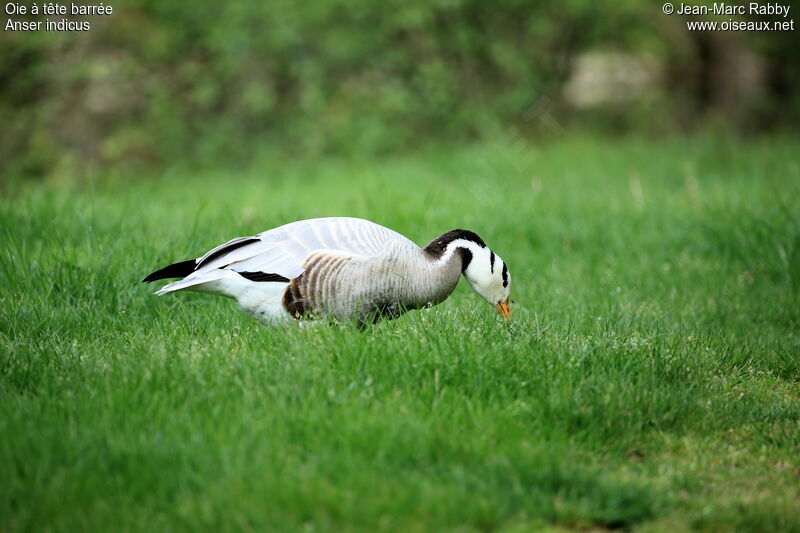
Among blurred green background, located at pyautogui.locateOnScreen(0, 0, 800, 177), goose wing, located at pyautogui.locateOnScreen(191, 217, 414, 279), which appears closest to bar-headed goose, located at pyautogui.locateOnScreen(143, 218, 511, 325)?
goose wing, located at pyautogui.locateOnScreen(191, 217, 414, 279)

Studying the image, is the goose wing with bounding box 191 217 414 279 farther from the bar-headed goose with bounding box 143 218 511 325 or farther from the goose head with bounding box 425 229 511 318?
the goose head with bounding box 425 229 511 318

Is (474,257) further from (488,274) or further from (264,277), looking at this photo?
(264,277)

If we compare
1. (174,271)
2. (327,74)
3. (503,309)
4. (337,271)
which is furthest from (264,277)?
(327,74)

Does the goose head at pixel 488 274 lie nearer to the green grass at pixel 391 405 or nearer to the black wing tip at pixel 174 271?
the green grass at pixel 391 405

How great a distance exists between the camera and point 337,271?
14.5 ft

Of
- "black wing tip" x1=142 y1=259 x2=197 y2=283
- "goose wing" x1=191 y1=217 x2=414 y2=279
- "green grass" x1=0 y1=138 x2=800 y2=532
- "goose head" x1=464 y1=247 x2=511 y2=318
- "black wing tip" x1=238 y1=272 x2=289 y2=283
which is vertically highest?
"goose wing" x1=191 y1=217 x2=414 y2=279

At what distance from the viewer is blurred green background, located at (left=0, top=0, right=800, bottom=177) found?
1280 centimetres

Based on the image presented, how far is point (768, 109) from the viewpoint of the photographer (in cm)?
1480

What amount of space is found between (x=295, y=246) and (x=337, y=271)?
304 millimetres

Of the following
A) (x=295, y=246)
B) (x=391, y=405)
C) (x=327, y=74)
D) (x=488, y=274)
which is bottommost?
(x=391, y=405)

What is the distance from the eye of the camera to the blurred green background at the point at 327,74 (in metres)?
12.8

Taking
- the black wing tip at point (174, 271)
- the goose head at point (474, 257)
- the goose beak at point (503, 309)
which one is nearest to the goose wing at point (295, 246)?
the black wing tip at point (174, 271)

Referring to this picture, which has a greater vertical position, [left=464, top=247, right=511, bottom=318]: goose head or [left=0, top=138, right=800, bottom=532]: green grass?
[left=464, top=247, right=511, bottom=318]: goose head

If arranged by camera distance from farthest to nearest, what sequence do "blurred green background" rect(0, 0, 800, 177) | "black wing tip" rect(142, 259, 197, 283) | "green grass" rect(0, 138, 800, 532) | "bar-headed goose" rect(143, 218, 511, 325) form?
"blurred green background" rect(0, 0, 800, 177) < "black wing tip" rect(142, 259, 197, 283) < "bar-headed goose" rect(143, 218, 511, 325) < "green grass" rect(0, 138, 800, 532)
